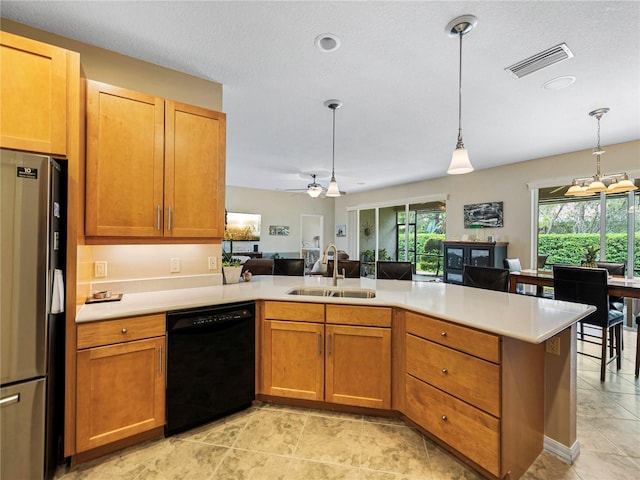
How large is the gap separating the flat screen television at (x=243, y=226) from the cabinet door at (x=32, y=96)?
249 inches

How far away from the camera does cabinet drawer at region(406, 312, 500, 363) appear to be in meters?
1.53

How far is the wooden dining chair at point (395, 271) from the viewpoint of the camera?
3611mm

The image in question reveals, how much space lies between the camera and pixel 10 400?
1.41 metres

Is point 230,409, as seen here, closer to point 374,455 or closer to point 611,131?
point 374,455

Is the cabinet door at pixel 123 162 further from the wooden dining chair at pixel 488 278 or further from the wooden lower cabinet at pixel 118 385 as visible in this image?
the wooden dining chair at pixel 488 278

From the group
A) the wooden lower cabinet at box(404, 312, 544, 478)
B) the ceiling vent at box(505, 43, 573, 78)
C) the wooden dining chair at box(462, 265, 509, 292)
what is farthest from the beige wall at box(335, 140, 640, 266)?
the wooden lower cabinet at box(404, 312, 544, 478)

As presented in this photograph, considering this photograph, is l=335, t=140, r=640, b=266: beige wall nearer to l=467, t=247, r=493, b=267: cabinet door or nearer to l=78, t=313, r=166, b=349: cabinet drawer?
l=467, t=247, r=493, b=267: cabinet door

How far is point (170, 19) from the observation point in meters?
1.85

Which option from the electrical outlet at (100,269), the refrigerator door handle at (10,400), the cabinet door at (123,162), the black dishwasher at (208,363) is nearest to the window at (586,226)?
the black dishwasher at (208,363)

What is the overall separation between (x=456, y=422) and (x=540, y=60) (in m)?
2.60

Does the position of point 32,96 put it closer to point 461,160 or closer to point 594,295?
point 461,160

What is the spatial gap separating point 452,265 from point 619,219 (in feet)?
8.08

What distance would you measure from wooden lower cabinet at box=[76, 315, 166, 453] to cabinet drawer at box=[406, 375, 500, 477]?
165 cm

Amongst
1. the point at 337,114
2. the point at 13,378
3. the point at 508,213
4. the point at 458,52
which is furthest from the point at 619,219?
the point at 13,378
